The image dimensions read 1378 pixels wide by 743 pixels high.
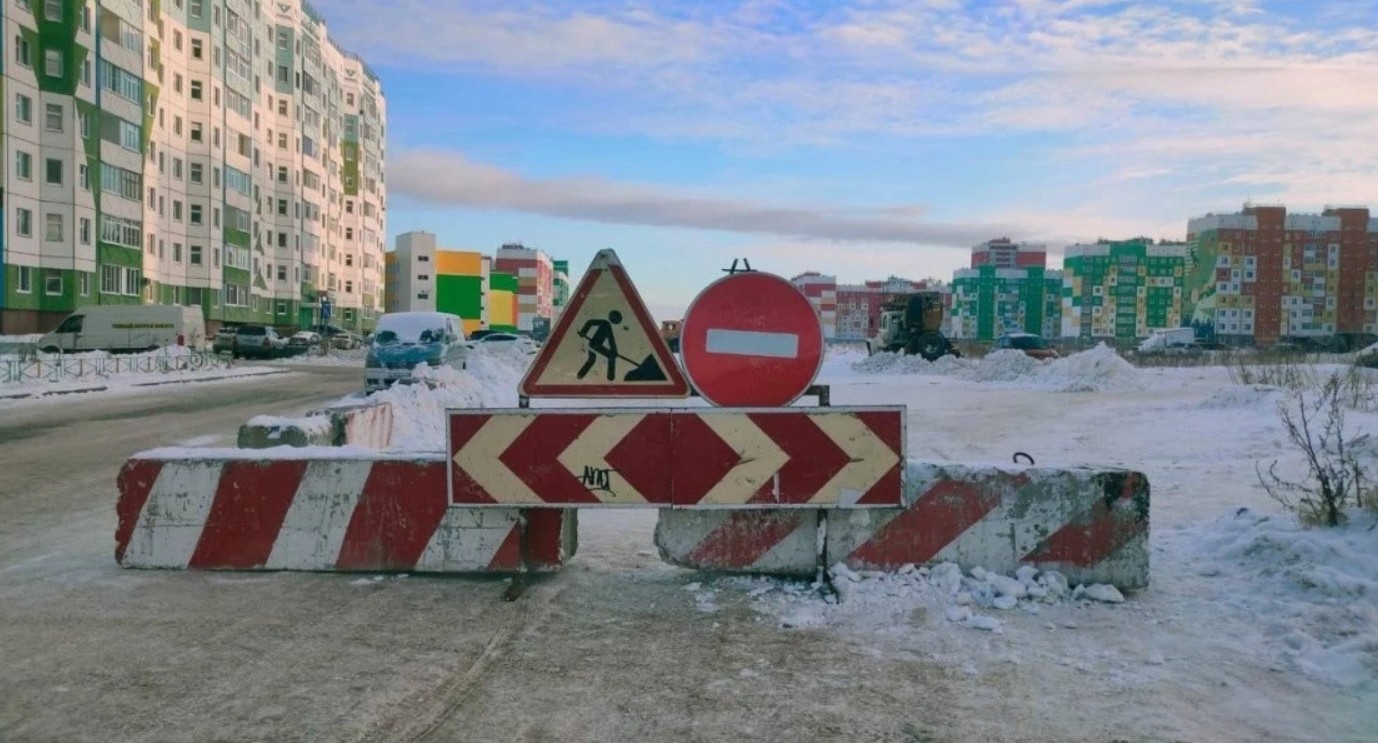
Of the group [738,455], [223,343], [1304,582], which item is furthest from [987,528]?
[223,343]

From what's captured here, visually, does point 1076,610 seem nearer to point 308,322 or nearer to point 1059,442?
point 1059,442

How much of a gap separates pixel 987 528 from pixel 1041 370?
28842 millimetres

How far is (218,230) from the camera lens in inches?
2785

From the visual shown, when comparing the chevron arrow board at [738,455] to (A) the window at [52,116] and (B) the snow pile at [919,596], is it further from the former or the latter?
(A) the window at [52,116]

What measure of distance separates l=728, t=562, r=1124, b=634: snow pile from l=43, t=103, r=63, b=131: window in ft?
185

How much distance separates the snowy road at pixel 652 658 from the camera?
3721mm

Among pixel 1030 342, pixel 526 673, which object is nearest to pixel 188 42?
pixel 1030 342

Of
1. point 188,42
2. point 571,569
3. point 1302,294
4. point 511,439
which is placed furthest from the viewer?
point 1302,294

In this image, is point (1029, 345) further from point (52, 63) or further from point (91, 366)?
A: point (52, 63)

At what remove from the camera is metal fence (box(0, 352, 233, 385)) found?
92.2 feet

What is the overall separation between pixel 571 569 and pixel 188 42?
74.6 metres

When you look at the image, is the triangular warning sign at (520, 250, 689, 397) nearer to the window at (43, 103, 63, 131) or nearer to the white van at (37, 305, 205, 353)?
the white van at (37, 305, 205, 353)

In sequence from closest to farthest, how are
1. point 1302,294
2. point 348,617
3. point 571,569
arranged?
1. point 348,617
2. point 571,569
3. point 1302,294

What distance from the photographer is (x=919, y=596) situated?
5.29 meters
